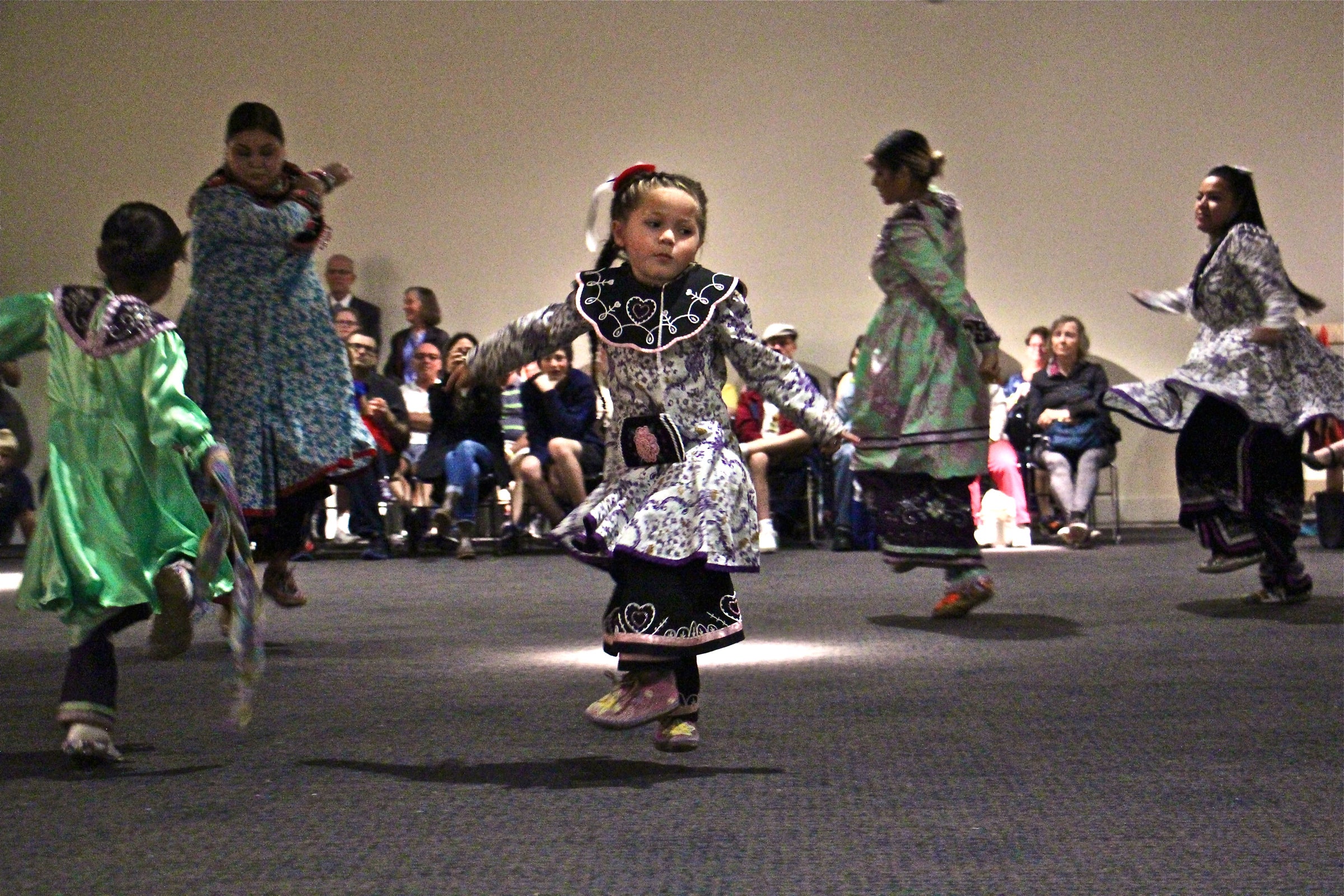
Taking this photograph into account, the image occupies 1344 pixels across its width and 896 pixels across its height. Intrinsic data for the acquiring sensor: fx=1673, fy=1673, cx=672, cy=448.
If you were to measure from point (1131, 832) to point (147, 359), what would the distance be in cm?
169

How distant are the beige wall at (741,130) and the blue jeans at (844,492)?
1.82 m

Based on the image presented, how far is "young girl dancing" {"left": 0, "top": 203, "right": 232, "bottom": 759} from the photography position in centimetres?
268

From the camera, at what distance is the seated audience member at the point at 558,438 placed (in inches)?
296

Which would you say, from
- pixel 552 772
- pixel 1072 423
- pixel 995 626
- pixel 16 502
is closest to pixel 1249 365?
pixel 995 626

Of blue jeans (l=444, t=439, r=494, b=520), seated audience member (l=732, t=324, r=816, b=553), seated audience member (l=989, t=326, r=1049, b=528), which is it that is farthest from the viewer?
seated audience member (l=989, t=326, r=1049, b=528)

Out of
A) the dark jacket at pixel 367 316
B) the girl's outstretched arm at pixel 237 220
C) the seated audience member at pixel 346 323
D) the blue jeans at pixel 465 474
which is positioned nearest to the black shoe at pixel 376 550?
the blue jeans at pixel 465 474

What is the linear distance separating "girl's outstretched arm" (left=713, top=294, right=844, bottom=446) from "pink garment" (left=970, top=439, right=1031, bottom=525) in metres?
5.22

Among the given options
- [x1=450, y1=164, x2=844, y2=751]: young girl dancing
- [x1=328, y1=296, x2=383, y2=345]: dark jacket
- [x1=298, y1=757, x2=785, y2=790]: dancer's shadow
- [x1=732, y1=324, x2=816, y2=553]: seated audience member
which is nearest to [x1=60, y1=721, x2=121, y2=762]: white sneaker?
[x1=298, y1=757, x2=785, y2=790]: dancer's shadow

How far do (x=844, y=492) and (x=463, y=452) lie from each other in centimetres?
179

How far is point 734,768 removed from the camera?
2.60 m

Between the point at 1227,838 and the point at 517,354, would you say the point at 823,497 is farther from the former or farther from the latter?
the point at 1227,838

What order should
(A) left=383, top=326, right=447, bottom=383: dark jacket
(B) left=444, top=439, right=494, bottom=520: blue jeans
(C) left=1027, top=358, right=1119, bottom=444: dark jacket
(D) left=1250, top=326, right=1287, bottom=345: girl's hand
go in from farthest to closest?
(A) left=383, top=326, right=447, bottom=383: dark jacket < (C) left=1027, top=358, right=1119, bottom=444: dark jacket < (B) left=444, top=439, right=494, bottom=520: blue jeans < (D) left=1250, top=326, right=1287, bottom=345: girl's hand

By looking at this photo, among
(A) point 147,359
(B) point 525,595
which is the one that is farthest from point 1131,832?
(B) point 525,595

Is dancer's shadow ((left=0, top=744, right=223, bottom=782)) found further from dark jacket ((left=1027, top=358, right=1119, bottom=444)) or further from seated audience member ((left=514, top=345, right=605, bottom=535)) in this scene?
dark jacket ((left=1027, top=358, right=1119, bottom=444))
